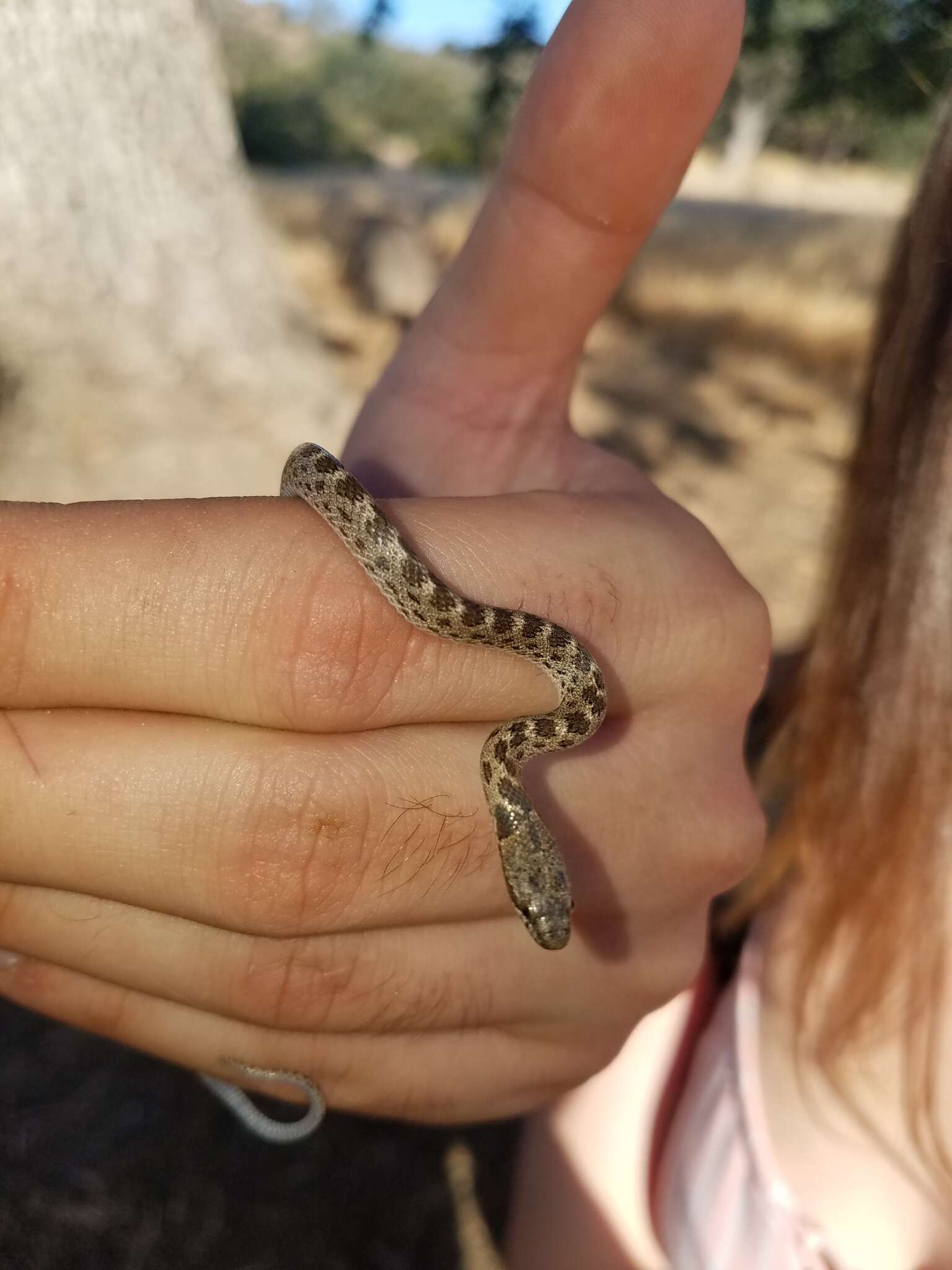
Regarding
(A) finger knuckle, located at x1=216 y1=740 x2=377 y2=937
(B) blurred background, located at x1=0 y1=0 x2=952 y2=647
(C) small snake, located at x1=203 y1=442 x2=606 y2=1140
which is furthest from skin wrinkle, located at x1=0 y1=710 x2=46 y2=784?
(B) blurred background, located at x1=0 y1=0 x2=952 y2=647

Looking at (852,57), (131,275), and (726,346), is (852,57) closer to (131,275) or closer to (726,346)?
(131,275)

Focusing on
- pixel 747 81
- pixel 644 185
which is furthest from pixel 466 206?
pixel 644 185

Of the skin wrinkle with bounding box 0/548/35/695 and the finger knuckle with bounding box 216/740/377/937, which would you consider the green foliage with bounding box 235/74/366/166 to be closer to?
the skin wrinkle with bounding box 0/548/35/695

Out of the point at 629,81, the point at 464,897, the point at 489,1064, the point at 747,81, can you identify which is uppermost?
the point at 747,81

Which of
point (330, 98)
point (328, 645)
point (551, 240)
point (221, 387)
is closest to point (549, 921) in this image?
point (328, 645)

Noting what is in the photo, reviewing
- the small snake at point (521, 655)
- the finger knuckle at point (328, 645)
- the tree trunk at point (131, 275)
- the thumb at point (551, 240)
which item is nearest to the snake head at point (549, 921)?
the small snake at point (521, 655)

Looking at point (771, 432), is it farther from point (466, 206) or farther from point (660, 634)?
point (660, 634)
